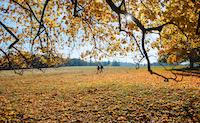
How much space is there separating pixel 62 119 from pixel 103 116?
6.86 ft

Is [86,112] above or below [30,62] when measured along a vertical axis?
below

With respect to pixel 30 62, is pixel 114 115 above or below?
below

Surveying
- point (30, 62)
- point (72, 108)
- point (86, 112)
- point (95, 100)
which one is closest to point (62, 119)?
point (86, 112)

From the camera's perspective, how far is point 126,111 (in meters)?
16.6

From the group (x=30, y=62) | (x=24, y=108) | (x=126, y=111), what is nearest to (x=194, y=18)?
(x=126, y=111)

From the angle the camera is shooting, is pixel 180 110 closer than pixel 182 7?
No

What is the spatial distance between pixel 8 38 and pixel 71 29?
3432mm

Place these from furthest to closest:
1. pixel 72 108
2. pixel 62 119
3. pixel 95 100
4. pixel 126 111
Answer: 1. pixel 95 100
2. pixel 72 108
3. pixel 126 111
4. pixel 62 119

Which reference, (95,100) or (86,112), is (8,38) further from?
(95,100)

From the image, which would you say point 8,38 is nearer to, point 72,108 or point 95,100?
point 72,108

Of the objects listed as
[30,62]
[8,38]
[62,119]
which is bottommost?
[62,119]

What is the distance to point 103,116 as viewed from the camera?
15.5m

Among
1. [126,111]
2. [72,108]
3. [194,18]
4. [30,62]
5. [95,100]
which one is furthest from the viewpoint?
[95,100]

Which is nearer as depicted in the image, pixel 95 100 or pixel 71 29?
pixel 71 29
